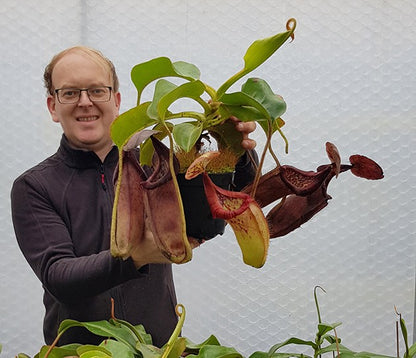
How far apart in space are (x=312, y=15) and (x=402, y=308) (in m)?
0.91

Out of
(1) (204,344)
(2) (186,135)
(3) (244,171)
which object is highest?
(2) (186,135)

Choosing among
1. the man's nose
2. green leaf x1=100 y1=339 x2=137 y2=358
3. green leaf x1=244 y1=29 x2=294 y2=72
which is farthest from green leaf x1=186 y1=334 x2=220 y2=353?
the man's nose

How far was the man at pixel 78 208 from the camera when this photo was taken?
112 centimetres

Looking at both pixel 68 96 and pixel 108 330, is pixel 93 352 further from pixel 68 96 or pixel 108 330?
pixel 68 96

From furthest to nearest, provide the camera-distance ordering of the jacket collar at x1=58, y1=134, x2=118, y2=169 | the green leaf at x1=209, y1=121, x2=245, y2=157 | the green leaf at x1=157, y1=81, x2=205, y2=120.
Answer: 1. the jacket collar at x1=58, y1=134, x2=118, y2=169
2. the green leaf at x1=209, y1=121, x2=245, y2=157
3. the green leaf at x1=157, y1=81, x2=205, y2=120

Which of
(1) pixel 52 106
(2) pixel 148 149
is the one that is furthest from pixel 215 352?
(1) pixel 52 106

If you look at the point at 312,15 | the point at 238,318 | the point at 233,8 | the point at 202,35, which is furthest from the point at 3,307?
the point at 312,15

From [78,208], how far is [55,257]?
168 mm

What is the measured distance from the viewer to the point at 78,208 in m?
1.22

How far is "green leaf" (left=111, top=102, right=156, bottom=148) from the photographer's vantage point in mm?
682

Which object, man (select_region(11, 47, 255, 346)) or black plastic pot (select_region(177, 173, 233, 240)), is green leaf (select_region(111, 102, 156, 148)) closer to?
black plastic pot (select_region(177, 173, 233, 240))

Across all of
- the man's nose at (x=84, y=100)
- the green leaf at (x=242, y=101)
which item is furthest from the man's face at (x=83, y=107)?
the green leaf at (x=242, y=101)

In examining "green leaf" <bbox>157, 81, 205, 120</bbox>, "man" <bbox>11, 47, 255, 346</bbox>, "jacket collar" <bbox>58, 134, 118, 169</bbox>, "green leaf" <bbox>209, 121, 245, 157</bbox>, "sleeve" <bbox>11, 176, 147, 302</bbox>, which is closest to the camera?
"green leaf" <bbox>157, 81, 205, 120</bbox>

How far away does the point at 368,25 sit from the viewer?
1.75 metres
